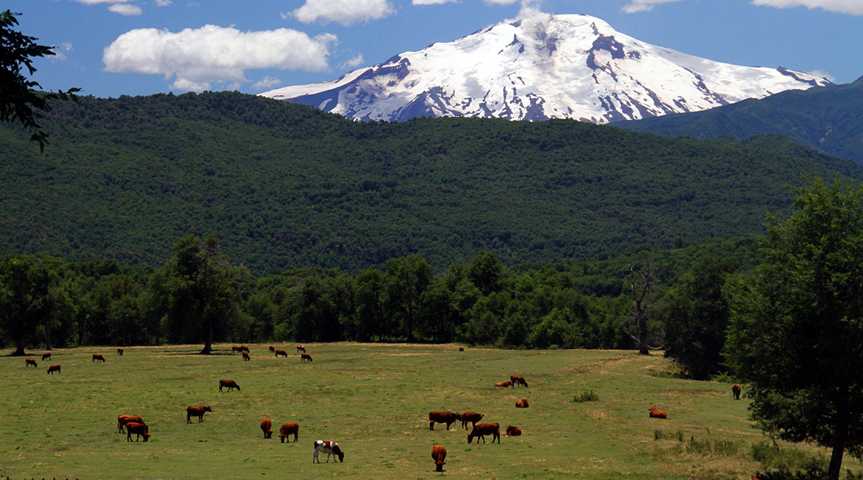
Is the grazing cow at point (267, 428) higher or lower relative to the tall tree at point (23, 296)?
lower

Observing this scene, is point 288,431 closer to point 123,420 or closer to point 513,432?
point 123,420

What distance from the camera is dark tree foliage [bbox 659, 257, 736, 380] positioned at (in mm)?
70375

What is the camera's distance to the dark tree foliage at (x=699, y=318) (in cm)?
7038

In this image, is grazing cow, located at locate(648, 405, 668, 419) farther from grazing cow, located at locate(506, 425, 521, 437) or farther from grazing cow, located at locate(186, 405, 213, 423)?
grazing cow, located at locate(186, 405, 213, 423)

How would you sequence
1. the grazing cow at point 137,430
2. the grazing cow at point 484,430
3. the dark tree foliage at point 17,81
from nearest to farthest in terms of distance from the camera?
the dark tree foliage at point 17,81 → the grazing cow at point 137,430 → the grazing cow at point 484,430

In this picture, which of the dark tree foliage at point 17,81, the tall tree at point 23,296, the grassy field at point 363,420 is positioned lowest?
the grassy field at point 363,420

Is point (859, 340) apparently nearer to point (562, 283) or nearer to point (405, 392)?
point (405, 392)

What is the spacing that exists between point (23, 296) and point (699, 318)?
5686cm

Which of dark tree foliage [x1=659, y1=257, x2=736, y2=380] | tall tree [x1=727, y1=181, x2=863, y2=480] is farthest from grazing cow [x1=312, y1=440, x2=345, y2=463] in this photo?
dark tree foliage [x1=659, y1=257, x2=736, y2=380]

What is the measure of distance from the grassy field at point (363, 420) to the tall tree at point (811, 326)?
3.24m

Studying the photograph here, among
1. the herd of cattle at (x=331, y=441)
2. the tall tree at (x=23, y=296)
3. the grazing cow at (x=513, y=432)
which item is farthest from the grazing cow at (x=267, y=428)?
the tall tree at (x=23, y=296)

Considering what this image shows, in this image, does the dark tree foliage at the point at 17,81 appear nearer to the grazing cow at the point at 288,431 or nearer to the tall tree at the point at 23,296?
the grazing cow at the point at 288,431

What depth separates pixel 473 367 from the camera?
70938 mm

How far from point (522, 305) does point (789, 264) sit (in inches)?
3352
